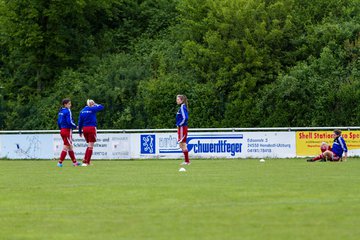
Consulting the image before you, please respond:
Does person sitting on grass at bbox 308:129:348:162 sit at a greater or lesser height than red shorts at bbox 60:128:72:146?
lesser

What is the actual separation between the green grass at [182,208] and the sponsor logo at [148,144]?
62.5ft

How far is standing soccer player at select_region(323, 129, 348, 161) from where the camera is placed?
32219 millimetres

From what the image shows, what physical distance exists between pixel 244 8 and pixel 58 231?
39.8 m

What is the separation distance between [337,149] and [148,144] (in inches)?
381

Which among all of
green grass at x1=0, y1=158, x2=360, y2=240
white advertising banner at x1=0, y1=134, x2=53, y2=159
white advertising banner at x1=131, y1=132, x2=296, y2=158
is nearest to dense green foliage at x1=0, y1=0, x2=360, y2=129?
white advertising banner at x1=131, y1=132, x2=296, y2=158

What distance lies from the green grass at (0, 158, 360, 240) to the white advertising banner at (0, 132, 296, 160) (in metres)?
18.3

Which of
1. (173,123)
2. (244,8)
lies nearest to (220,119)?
(173,123)

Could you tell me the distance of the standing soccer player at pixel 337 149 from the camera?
32.2m

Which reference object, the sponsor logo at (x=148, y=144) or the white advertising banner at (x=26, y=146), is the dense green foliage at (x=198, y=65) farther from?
the white advertising banner at (x=26, y=146)

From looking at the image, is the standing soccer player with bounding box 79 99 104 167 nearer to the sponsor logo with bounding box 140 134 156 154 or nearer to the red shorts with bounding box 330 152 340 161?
the red shorts with bounding box 330 152 340 161

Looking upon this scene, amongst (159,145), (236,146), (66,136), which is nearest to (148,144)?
(159,145)

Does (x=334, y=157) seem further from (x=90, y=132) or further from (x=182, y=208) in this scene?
(x=182, y=208)

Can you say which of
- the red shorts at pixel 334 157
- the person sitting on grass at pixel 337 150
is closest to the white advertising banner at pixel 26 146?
the person sitting on grass at pixel 337 150

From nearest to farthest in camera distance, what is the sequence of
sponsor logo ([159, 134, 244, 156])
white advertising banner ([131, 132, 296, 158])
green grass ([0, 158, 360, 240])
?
green grass ([0, 158, 360, 240])
white advertising banner ([131, 132, 296, 158])
sponsor logo ([159, 134, 244, 156])
